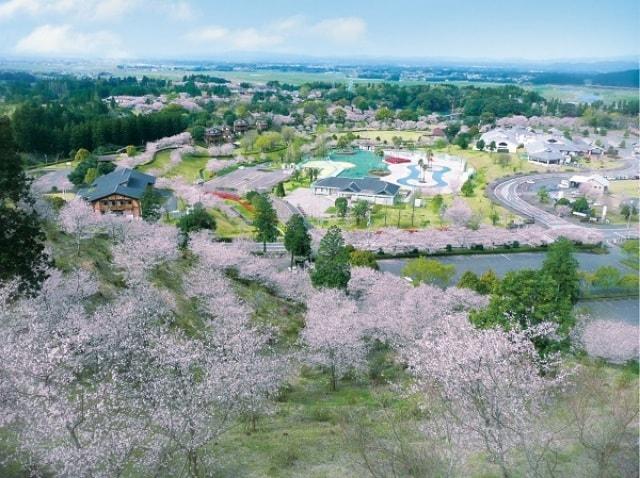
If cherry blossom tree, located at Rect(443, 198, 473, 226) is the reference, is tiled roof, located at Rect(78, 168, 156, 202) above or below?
above

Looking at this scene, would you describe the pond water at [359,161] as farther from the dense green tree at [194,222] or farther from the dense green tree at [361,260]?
the dense green tree at [361,260]

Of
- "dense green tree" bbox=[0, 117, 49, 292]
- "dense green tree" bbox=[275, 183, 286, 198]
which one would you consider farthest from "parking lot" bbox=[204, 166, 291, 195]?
"dense green tree" bbox=[0, 117, 49, 292]

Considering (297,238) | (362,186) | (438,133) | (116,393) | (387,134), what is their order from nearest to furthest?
(116,393)
(297,238)
(362,186)
(438,133)
(387,134)

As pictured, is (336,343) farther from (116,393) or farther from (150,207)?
(150,207)

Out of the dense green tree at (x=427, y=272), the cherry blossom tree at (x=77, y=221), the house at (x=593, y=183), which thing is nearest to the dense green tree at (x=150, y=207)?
the cherry blossom tree at (x=77, y=221)

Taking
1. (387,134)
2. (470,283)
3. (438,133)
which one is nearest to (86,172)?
(470,283)

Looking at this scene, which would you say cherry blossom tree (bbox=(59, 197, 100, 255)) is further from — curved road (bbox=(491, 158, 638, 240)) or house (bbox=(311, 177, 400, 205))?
curved road (bbox=(491, 158, 638, 240))
